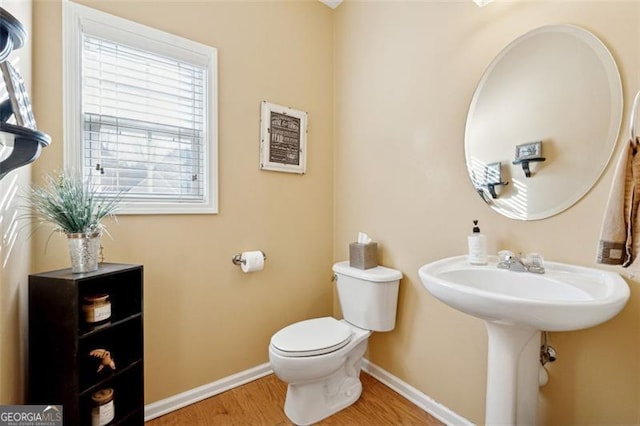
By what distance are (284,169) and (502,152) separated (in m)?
1.25

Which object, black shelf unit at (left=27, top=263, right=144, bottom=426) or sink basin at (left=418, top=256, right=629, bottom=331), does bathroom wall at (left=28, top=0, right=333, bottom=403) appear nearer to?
black shelf unit at (left=27, top=263, right=144, bottom=426)

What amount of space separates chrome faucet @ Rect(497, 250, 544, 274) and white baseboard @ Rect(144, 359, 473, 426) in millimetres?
864

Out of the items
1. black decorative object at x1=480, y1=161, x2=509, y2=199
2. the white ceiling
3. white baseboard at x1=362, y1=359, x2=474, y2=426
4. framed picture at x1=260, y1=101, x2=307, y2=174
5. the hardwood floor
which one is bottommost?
the hardwood floor

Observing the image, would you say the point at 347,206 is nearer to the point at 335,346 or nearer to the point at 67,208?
the point at 335,346

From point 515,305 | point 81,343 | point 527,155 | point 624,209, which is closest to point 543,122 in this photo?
point 527,155

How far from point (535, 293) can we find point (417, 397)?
0.98m

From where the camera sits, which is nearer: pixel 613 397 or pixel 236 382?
pixel 613 397

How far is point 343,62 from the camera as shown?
2111 millimetres

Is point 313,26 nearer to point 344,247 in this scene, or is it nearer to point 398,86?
point 398,86

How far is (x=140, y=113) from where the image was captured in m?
1.50

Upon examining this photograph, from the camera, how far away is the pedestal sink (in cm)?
82

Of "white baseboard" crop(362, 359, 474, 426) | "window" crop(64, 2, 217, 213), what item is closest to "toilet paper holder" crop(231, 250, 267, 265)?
"window" crop(64, 2, 217, 213)

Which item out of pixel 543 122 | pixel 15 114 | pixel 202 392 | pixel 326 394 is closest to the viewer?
pixel 15 114

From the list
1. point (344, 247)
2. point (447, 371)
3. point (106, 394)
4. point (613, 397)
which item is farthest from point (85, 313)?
point (613, 397)
